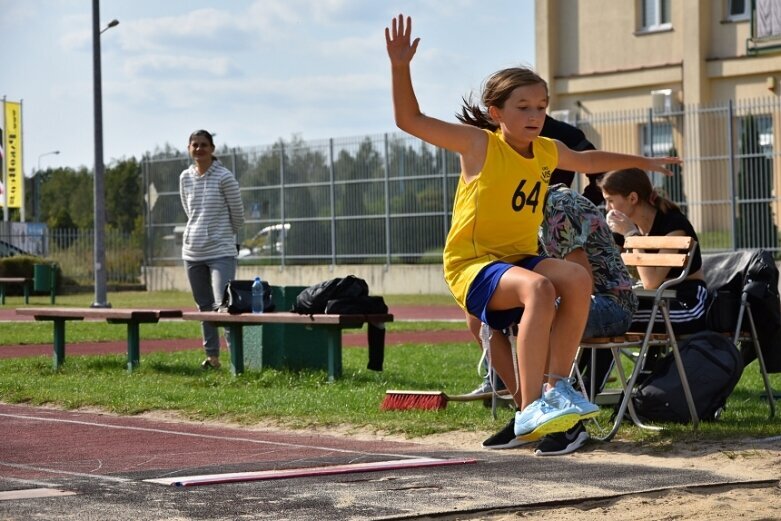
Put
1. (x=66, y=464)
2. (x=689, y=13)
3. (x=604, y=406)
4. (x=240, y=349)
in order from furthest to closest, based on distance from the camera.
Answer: (x=689, y=13), (x=240, y=349), (x=604, y=406), (x=66, y=464)

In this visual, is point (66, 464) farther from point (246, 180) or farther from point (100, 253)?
point (246, 180)

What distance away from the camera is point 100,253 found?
3011cm

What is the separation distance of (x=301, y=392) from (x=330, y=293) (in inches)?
40.8

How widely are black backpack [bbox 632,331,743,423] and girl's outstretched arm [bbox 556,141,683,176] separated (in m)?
1.11

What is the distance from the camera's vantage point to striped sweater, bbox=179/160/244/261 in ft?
42.8

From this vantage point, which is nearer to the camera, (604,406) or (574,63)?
(604,406)

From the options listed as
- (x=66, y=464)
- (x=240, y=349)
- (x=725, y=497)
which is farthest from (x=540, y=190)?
(x=240, y=349)

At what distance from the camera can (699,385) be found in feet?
27.8

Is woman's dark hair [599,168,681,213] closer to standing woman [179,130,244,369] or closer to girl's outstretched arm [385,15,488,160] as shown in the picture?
girl's outstretched arm [385,15,488,160]

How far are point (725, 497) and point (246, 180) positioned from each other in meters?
31.0

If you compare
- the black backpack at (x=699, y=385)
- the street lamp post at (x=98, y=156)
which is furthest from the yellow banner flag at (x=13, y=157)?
the black backpack at (x=699, y=385)

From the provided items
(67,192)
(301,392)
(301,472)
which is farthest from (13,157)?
(67,192)

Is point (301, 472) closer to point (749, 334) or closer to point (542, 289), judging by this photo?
point (542, 289)

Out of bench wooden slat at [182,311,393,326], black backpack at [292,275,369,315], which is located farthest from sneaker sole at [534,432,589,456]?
black backpack at [292,275,369,315]
